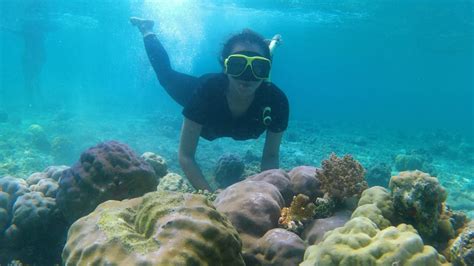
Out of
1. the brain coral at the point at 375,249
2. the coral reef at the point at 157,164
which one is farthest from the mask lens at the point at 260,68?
the brain coral at the point at 375,249

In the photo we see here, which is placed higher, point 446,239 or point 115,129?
point 446,239

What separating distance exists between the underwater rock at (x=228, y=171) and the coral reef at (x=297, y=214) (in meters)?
6.32

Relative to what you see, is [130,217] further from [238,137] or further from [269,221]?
[238,137]

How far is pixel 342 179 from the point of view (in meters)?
4.71

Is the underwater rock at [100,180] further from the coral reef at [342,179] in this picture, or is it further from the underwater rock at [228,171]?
the underwater rock at [228,171]

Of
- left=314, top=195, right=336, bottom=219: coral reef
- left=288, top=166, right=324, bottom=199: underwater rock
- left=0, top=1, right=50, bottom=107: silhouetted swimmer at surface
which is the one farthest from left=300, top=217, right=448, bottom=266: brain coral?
left=0, top=1, right=50, bottom=107: silhouetted swimmer at surface

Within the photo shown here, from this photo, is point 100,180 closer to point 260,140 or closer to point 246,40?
point 246,40

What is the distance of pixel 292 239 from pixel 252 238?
45 cm

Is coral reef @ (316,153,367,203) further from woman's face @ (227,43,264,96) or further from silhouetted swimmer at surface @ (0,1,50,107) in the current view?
silhouetted swimmer at surface @ (0,1,50,107)

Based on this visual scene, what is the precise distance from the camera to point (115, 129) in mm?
24953

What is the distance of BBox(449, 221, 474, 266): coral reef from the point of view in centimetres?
297

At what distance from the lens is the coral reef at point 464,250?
117 inches

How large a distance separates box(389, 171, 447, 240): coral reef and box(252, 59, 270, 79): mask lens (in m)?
3.59

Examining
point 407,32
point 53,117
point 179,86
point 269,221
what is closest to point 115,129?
point 53,117
